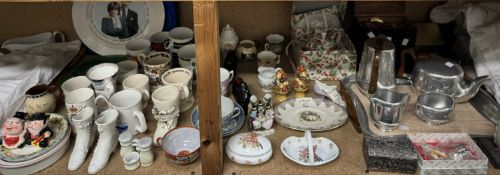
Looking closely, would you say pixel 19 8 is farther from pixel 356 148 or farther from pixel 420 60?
pixel 420 60

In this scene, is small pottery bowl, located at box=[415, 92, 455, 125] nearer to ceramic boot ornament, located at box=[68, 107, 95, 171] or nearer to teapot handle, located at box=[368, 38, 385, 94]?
teapot handle, located at box=[368, 38, 385, 94]

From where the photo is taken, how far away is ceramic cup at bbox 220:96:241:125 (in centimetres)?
116

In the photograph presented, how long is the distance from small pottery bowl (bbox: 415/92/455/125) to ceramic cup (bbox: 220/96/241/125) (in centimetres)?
48

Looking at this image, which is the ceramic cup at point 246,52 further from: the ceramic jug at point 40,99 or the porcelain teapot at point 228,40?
the ceramic jug at point 40,99

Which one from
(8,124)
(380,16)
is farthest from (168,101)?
(380,16)

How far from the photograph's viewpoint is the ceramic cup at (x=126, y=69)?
1.29 metres

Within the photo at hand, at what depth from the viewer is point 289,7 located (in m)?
1.51

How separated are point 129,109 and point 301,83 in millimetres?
485

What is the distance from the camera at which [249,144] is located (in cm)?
107

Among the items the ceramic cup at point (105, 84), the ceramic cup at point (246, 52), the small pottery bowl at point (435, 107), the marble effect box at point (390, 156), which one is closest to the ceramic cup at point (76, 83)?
the ceramic cup at point (105, 84)

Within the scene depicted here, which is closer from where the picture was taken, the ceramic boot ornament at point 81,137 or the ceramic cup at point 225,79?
the ceramic boot ornament at point 81,137

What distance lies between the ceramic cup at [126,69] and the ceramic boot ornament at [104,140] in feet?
0.72

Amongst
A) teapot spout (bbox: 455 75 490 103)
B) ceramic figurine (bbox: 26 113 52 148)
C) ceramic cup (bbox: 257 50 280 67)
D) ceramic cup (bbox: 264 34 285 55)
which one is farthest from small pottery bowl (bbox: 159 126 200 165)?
teapot spout (bbox: 455 75 490 103)

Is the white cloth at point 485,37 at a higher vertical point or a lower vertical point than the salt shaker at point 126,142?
higher
